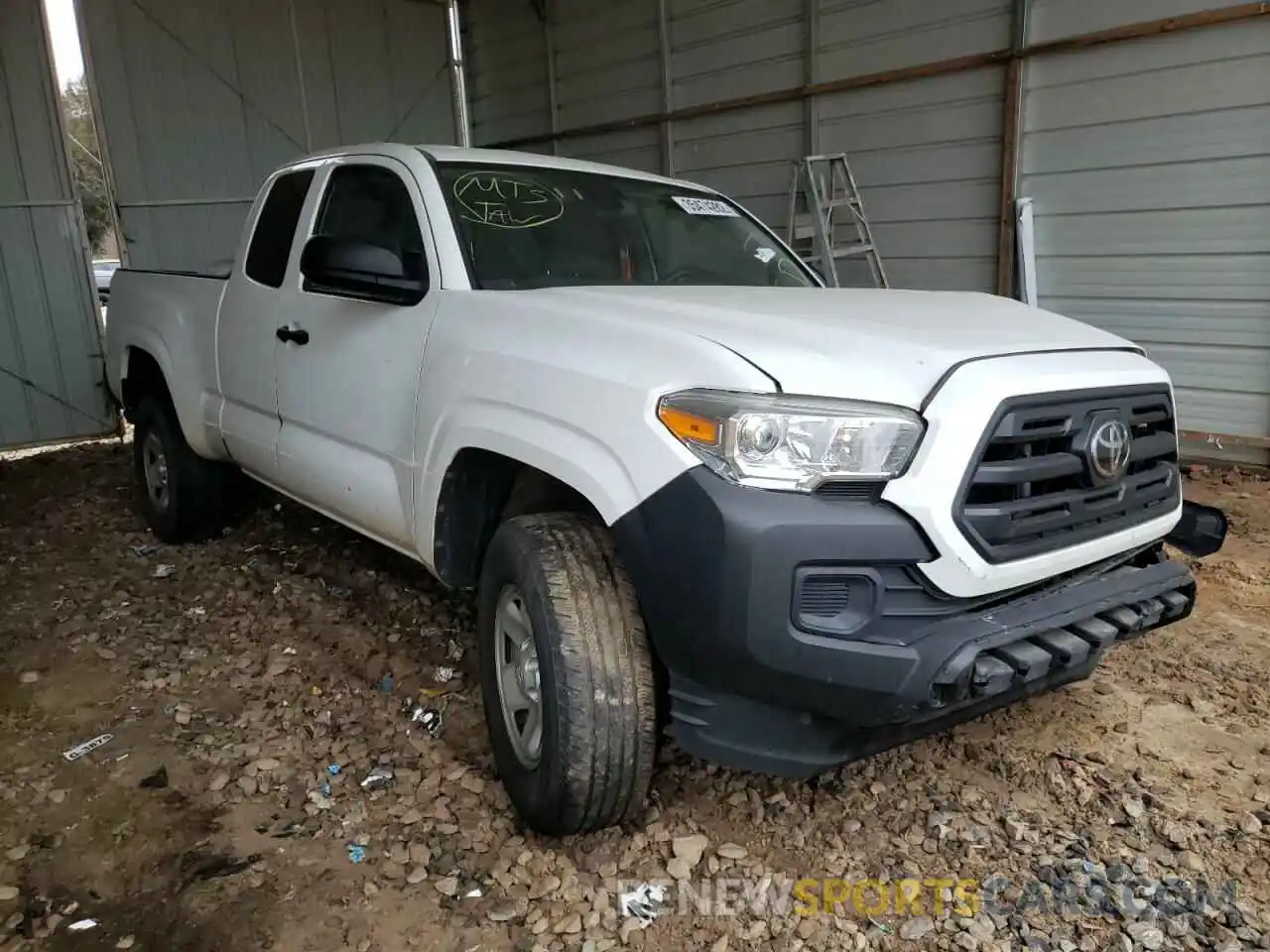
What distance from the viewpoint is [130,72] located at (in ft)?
A: 31.8

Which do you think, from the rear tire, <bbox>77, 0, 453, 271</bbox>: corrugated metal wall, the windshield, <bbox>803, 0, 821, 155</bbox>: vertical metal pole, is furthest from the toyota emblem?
<bbox>77, 0, 453, 271</bbox>: corrugated metal wall

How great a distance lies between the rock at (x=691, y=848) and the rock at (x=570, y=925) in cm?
32

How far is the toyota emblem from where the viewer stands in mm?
2152

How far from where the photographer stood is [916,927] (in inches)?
84.9

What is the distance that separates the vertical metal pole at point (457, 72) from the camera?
11.9 meters

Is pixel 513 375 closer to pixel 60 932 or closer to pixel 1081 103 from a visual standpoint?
pixel 60 932

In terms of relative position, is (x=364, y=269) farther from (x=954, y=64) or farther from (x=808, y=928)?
(x=954, y=64)

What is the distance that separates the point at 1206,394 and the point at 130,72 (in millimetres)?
10444

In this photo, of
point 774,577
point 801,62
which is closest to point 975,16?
point 801,62

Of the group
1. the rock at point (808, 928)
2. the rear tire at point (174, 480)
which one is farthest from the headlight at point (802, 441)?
the rear tire at point (174, 480)

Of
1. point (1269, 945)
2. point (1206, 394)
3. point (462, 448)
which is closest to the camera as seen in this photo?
point (1269, 945)

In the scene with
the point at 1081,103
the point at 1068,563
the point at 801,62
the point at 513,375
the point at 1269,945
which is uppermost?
the point at 801,62

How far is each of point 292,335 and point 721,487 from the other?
2307mm

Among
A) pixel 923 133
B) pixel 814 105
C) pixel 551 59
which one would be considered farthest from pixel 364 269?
pixel 551 59
